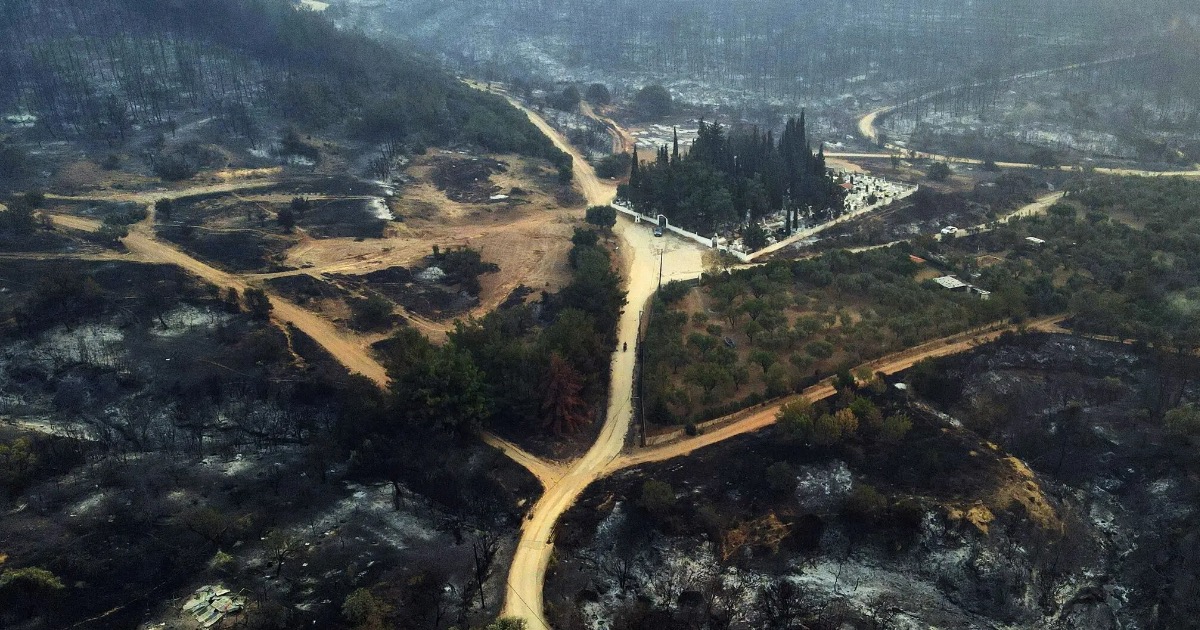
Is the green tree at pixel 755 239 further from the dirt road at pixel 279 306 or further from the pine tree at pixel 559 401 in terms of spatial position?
the dirt road at pixel 279 306

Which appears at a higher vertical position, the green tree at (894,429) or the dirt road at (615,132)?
the dirt road at (615,132)

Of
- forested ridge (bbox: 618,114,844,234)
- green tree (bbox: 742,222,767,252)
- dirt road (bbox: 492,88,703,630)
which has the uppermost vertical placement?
forested ridge (bbox: 618,114,844,234)

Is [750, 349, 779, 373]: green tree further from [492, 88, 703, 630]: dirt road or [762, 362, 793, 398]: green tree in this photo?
[492, 88, 703, 630]: dirt road

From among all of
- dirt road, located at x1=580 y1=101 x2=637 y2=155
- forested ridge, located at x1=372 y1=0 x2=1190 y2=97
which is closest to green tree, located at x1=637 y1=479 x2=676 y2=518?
dirt road, located at x1=580 y1=101 x2=637 y2=155

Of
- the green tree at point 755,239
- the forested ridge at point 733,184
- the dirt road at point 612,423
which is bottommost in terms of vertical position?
the dirt road at point 612,423

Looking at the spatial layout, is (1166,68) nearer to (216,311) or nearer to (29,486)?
(216,311)

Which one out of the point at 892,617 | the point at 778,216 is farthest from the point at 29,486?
the point at 778,216

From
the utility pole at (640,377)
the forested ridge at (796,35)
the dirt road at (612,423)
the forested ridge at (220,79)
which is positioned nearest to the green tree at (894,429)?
the utility pole at (640,377)
